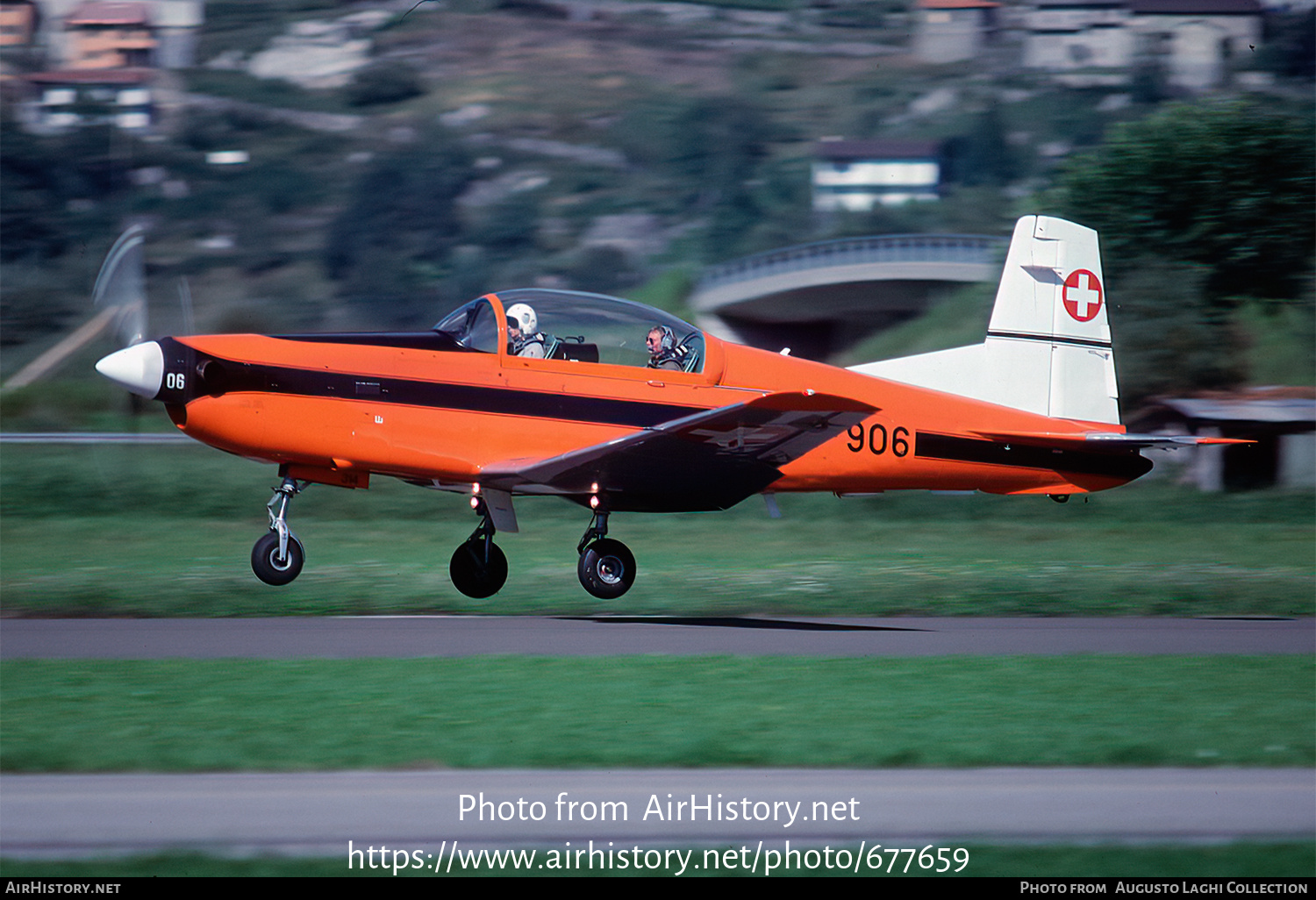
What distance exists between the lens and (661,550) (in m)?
17.5

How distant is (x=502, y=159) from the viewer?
308 feet

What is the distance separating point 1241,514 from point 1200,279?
14764 millimetres

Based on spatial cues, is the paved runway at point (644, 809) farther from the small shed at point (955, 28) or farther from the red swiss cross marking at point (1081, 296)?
the small shed at point (955, 28)

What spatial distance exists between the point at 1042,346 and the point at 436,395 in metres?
5.76

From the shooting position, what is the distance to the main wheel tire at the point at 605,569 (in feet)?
36.6

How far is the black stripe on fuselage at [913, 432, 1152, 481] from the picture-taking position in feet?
38.2

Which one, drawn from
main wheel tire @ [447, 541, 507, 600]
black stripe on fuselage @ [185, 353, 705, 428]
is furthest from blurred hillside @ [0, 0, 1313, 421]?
black stripe on fuselage @ [185, 353, 705, 428]

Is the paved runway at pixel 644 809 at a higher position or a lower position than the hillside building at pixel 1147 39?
lower

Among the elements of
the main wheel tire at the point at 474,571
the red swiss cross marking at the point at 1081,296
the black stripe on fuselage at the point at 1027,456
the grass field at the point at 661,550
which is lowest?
the grass field at the point at 661,550

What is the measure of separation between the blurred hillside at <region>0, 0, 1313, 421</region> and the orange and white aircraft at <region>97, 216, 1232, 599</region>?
2224 centimetres

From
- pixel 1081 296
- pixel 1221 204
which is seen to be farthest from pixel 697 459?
pixel 1221 204

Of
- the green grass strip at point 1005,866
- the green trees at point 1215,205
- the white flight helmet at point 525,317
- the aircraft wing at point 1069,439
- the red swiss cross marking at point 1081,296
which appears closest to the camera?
the green grass strip at point 1005,866

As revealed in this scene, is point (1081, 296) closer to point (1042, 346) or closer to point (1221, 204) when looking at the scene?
point (1042, 346)

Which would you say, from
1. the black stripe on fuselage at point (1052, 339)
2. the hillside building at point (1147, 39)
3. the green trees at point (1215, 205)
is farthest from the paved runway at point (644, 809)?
the hillside building at point (1147, 39)
